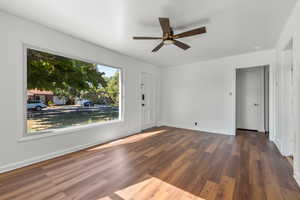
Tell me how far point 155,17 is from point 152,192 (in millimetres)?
2567

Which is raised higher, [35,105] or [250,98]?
[250,98]

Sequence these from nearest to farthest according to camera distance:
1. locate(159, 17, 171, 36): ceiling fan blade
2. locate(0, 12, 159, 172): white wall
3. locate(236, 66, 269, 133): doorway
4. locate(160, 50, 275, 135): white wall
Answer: locate(159, 17, 171, 36): ceiling fan blade < locate(0, 12, 159, 172): white wall < locate(160, 50, 275, 135): white wall < locate(236, 66, 269, 133): doorway

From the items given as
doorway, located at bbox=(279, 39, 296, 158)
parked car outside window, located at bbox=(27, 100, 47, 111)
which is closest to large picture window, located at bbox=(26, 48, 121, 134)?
parked car outside window, located at bbox=(27, 100, 47, 111)

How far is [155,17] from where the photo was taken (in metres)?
2.24

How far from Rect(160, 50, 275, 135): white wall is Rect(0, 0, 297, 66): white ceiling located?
1093 millimetres

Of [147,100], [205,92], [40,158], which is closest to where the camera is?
[40,158]

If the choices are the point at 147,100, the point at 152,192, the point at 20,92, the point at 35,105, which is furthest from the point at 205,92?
the point at 20,92

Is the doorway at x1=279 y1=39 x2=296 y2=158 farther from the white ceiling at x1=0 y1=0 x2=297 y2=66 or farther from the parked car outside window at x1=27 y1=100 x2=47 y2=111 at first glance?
the parked car outside window at x1=27 y1=100 x2=47 y2=111

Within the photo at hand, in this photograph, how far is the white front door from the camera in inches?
187

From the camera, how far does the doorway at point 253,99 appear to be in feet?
15.3

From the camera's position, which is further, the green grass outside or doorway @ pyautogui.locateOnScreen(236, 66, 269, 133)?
doorway @ pyautogui.locateOnScreen(236, 66, 269, 133)


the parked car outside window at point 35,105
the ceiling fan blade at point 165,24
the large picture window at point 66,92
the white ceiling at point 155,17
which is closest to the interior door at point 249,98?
the white ceiling at point 155,17

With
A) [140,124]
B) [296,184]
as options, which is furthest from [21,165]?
[296,184]

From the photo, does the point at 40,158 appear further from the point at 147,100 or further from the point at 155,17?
the point at 147,100
